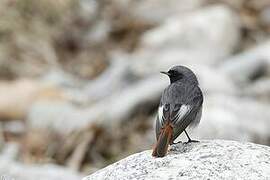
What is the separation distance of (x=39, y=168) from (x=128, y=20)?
270 inches

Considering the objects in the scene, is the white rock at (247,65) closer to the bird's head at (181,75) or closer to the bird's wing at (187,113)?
Answer: the bird's head at (181,75)

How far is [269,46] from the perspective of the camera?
13.8 m

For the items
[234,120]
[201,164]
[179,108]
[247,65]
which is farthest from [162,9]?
[201,164]

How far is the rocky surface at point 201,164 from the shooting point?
5.69 meters

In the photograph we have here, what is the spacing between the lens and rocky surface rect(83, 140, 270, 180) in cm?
569

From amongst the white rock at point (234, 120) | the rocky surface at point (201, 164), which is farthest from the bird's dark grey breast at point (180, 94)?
the white rock at point (234, 120)

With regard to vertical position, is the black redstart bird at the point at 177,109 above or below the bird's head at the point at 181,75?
below

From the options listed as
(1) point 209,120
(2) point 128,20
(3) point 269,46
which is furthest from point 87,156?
(2) point 128,20

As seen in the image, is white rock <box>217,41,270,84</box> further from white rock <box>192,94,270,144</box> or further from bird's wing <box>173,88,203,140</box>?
bird's wing <box>173,88,203,140</box>

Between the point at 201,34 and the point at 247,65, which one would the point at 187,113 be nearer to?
the point at 247,65

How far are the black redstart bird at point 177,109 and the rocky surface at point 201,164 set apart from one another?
114 mm

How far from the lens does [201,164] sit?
5801 mm

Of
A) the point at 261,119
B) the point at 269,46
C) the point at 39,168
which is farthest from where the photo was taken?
the point at 269,46

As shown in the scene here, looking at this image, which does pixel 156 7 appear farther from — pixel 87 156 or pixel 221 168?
pixel 221 168
